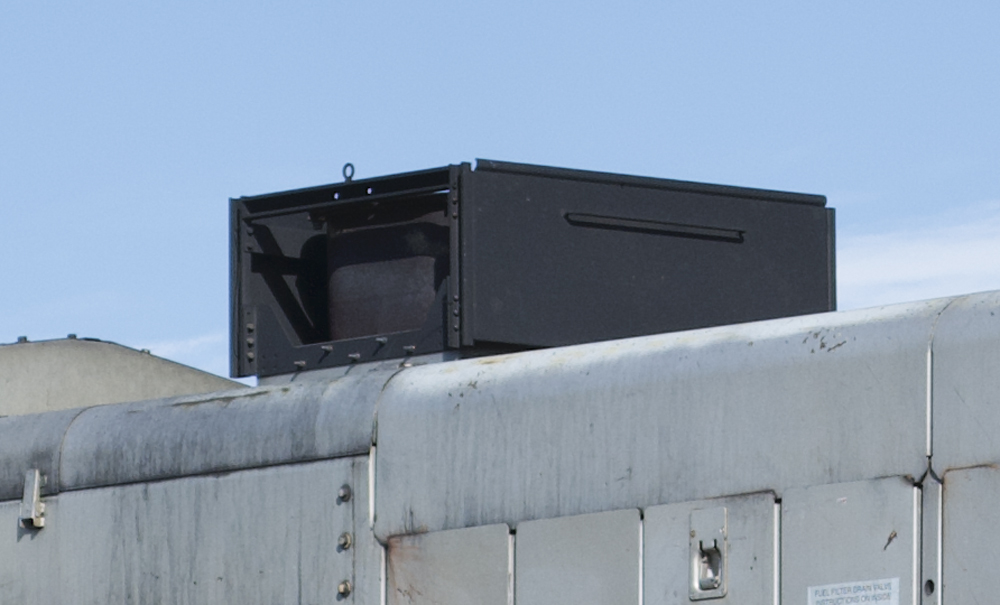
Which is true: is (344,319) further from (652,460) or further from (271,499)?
(652,460)

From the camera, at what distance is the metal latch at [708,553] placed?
369 centimetres

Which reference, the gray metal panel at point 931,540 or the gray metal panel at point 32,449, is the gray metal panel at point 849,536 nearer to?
the gray metal panel at point 931,540

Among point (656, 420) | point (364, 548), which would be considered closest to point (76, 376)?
point (364, 548)

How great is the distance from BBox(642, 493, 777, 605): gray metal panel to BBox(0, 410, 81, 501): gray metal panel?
6.83ft

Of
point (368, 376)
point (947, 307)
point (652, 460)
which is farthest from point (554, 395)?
point (947, 307)

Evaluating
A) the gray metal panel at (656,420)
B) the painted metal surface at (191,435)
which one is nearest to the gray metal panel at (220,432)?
the painted metal surface at (191,435)

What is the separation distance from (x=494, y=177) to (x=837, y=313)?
149 cm

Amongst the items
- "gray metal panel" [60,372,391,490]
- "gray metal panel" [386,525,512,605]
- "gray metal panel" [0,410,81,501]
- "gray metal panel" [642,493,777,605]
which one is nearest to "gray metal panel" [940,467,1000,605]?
"gray metal panel" [642,493,777,605]

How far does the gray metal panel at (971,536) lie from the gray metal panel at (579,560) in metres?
0.75

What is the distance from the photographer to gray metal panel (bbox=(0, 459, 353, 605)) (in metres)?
4.48

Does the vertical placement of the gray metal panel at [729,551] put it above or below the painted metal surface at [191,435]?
below

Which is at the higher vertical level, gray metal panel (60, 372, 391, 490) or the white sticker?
gray metal panel (60, 372, 391, 490)

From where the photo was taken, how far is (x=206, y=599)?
4.65m

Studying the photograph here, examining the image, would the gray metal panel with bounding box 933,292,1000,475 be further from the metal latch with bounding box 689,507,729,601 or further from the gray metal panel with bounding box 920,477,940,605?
the metal latch with bounding box 689,507,729,601
